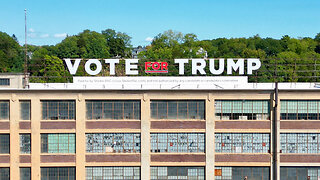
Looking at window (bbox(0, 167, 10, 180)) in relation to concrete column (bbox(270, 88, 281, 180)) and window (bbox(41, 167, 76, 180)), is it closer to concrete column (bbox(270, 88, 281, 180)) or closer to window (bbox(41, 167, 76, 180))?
window (bbox(41, 167, 76, 180))

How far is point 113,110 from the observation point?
5944cm

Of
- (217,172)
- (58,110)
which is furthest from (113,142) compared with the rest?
(217,172)

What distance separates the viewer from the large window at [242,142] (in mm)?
58969

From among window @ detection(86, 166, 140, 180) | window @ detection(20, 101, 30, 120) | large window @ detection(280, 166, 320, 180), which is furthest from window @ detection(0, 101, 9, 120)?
large window @ detection(280, 166, 320, 180)

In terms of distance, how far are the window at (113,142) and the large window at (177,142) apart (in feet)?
7.52

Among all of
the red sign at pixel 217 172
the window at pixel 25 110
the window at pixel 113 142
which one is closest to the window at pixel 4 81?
the window at pixel 25 110

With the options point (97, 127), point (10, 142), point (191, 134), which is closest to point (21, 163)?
point (10, 142)

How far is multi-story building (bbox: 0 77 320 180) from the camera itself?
58.7 metres

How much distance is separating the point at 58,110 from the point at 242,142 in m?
24.4

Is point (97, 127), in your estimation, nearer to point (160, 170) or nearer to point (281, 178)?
point (160, 170)

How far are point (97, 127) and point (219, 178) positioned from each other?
17.2m

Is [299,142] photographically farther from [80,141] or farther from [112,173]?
[80,141]

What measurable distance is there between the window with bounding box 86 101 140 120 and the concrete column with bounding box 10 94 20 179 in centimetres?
929

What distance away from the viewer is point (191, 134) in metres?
59.1
